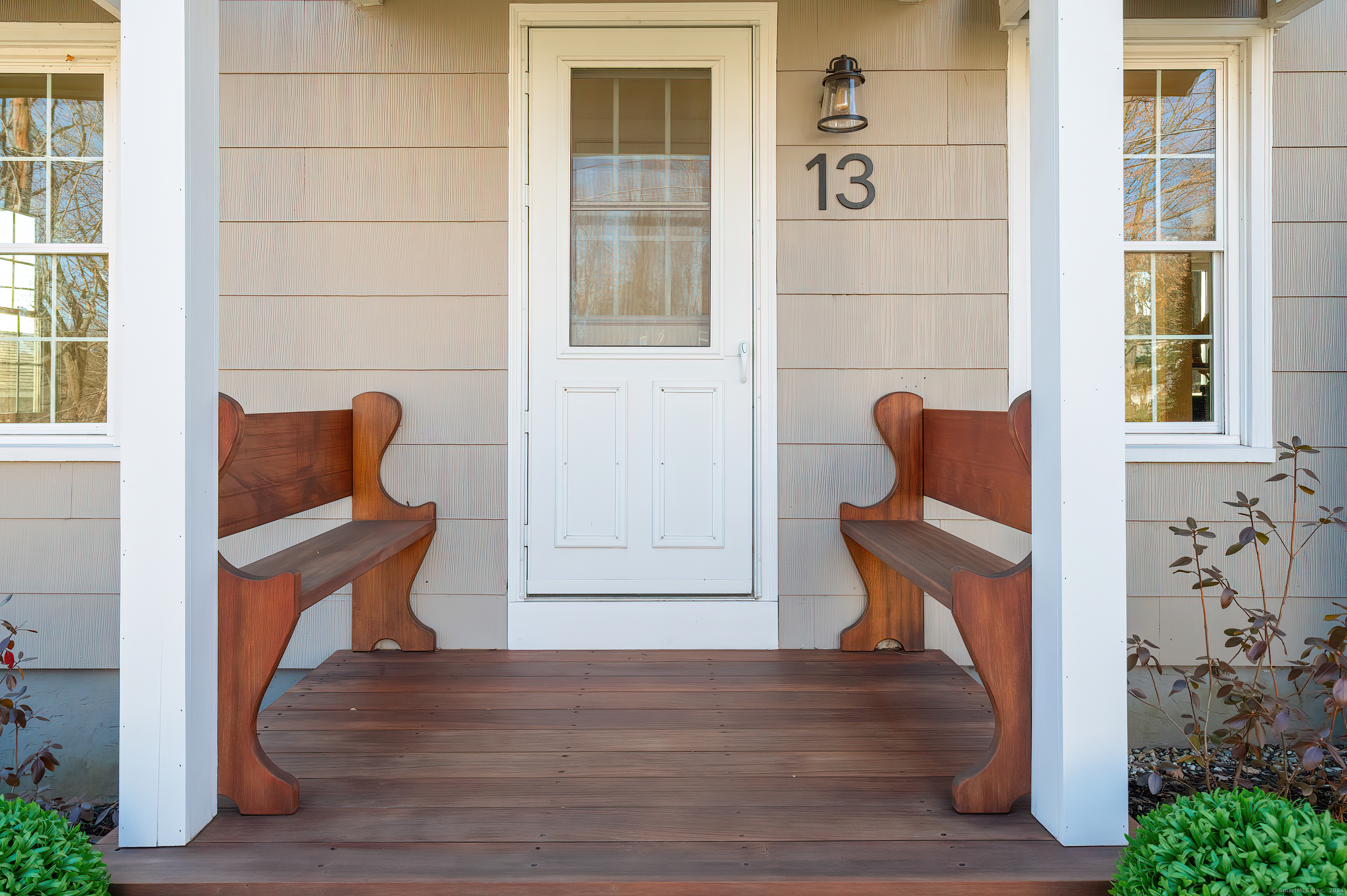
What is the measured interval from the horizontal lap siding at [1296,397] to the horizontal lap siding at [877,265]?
62 cm

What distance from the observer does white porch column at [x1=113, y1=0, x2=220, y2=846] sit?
1688mm

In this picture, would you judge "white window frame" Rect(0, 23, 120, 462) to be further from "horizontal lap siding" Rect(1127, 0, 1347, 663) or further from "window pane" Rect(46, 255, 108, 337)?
"horizontal lap siding" Rect(1127, 0, 1347, 663)

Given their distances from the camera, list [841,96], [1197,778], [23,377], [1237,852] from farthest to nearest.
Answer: [23,377], [841,96], [1197,778], [1237,852]

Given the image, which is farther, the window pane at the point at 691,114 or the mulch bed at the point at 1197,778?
the window pane at the point at 691,114

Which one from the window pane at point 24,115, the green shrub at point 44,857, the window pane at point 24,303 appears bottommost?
the green shrub at point 44,857

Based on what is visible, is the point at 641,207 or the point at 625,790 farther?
the point at 641,207

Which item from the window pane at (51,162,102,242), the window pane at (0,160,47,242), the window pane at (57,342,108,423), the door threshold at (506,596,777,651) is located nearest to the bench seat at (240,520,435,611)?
the door threshold at (506,596,777,651)

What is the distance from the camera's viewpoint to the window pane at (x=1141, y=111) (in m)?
3.03

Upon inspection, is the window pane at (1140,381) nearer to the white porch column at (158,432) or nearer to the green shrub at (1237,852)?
the green shrub at (1237,852)

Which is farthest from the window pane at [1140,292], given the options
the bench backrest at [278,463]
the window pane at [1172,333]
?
the bench backrest at [278,463]

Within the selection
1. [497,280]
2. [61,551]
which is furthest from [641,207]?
[61,551]

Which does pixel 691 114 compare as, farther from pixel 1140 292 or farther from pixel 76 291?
pixel 76 291

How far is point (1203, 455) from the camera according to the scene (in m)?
2.99

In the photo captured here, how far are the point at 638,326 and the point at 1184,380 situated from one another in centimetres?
200
